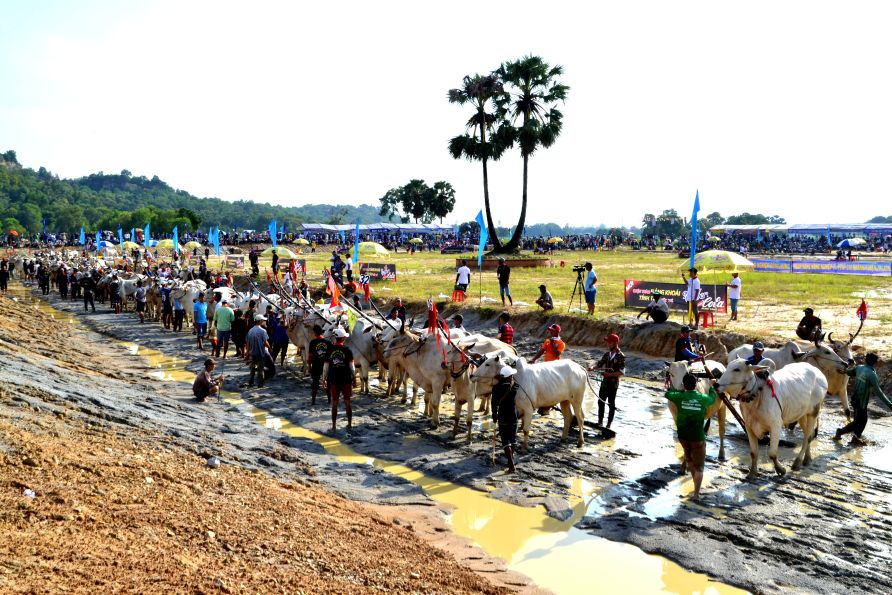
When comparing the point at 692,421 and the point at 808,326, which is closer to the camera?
the point at 692,421

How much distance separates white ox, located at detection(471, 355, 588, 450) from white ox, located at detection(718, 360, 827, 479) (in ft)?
9.39

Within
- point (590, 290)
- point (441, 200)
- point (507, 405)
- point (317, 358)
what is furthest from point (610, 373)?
point (441, 200)

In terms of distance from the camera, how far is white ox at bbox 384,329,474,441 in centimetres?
1454

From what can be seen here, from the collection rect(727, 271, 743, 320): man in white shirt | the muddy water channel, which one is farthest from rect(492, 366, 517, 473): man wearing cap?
rect(727, 271, 743, 320): man in white shirt

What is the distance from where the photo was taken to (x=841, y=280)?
129 feet

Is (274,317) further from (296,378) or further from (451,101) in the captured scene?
(451,101)

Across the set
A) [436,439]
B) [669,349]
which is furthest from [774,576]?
[669,349]

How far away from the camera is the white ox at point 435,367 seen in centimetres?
1454

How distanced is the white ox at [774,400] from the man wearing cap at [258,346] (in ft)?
36.5

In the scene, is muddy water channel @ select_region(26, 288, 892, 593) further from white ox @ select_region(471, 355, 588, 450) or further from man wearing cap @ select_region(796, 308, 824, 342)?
man wearing cap @ select_region(796, 308, 824, 342)

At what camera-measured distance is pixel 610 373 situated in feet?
48.0

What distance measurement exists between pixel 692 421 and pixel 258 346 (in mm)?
11352

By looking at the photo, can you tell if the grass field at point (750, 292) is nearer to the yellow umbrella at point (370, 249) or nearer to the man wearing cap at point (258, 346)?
the yellow umbrella at point (370, 249)

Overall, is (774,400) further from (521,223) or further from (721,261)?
(521,223)
